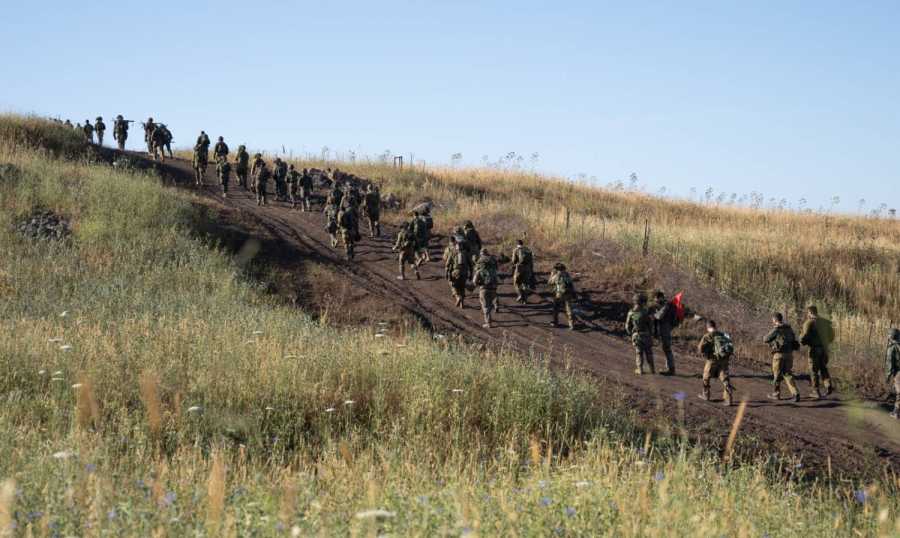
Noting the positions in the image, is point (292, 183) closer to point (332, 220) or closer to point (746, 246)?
point (332, 220)

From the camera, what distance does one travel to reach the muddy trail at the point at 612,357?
11453 mm

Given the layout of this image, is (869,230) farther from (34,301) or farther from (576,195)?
(34,301)

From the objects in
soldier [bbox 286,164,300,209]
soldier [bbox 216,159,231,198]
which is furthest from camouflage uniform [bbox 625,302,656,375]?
soldier [bbox 216,159,231,198]

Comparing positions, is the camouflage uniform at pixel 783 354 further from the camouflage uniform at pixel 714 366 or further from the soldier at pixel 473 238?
the soldier at pixel 473 238

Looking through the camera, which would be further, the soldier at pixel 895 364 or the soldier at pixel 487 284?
the soldier at pixel 487 284

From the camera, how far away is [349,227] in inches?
915

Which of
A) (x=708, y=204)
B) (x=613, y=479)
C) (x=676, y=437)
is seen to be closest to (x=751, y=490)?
(x=613, y=479)

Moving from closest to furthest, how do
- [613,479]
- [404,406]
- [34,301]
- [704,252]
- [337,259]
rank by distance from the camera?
[613,479] < [404,406] < [34,301] < [704,252] < [337,259]

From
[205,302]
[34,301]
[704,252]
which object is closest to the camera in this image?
[34,301]

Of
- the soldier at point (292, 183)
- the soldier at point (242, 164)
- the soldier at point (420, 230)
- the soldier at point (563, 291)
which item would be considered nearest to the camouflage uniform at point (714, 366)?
the soldier at point (563, 291)

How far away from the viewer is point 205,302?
52.9 ft

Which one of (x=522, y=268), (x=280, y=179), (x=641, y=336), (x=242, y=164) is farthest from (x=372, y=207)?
(x=641, y=336)

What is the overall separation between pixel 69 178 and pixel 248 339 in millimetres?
16035

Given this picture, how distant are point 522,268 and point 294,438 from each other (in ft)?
38.3
